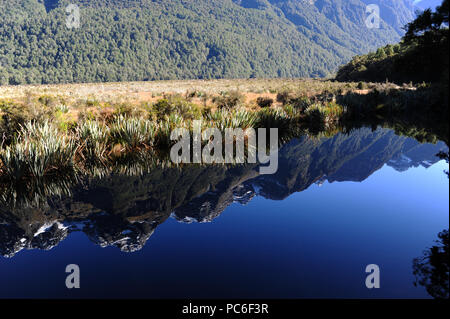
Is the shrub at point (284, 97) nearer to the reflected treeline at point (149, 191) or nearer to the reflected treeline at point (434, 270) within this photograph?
the reflected treeline at point (149, 191)

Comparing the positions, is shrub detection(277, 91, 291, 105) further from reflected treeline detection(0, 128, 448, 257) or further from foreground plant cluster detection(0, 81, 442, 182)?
reflected treeline detection(0, 128, 448, 257)

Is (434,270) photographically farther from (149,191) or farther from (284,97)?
(284,97)

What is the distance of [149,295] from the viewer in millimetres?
3432

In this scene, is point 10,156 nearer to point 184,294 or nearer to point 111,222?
point 111,222

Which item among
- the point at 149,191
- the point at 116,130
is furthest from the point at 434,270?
the point at 116,130

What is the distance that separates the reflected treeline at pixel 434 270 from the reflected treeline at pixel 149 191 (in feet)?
9.54

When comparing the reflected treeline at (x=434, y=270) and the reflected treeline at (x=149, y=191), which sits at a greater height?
the reflected treeline at (x=149, y=191)

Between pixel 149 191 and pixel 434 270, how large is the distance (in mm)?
5147

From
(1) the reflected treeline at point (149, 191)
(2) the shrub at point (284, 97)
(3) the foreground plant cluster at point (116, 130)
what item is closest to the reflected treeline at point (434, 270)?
(1) the reflected treeline at point (149, 191)

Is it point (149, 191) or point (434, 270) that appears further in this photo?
point (149, 191)

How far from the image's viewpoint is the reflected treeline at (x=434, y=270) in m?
3.34

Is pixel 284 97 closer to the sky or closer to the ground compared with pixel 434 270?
closer to the sky

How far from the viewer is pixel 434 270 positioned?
3635mm

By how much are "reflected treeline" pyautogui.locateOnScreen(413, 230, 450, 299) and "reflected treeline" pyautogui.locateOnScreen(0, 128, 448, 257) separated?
2.91 m
